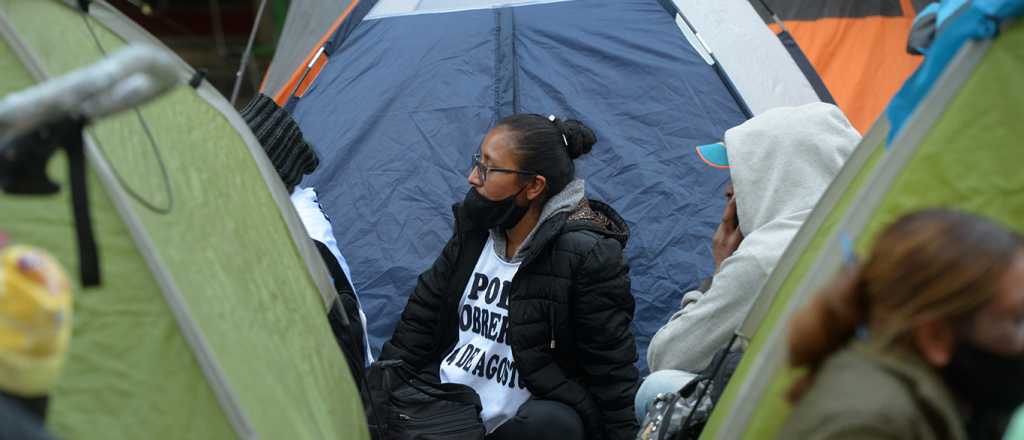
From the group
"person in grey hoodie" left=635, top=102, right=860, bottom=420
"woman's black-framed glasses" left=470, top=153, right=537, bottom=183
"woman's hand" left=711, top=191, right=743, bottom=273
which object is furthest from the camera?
"woman's black-framed glasses" left=470, top=153, right=537, bottom=183

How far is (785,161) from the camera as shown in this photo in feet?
6.32

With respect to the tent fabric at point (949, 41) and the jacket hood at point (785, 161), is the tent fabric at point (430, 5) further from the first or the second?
the tent fabric at point (949, 41)

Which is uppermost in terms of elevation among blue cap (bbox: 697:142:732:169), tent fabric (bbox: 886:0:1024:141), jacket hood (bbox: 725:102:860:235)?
tent fabric (bbox: 886:0:1024:141)

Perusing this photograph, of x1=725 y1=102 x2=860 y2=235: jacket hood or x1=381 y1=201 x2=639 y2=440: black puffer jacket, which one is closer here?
x1=725 y1=102 x2=860 y2=235: jacket hood

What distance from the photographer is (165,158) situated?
60.5 inches

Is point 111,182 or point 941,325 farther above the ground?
point 941,325

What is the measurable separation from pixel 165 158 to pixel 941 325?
102cm

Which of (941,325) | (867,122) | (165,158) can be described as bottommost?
(165,158)

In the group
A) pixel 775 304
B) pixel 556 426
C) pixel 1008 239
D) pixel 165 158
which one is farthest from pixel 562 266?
pixel 1008 239

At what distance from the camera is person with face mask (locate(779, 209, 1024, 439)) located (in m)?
1.04

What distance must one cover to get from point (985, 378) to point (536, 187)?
1348 millimetres

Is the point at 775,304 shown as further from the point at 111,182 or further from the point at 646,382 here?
the point at 111,182

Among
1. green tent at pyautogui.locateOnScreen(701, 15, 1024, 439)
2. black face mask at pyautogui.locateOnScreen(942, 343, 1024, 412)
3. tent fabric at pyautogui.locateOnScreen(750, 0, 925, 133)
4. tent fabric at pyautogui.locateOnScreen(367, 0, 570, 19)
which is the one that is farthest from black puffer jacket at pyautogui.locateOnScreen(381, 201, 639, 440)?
tent fabric at pyautogui.locateOnScreen(750, 0, 925, 133)

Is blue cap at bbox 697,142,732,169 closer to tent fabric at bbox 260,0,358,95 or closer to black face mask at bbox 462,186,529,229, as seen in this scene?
black face mask at bbox 462,186,529,229
